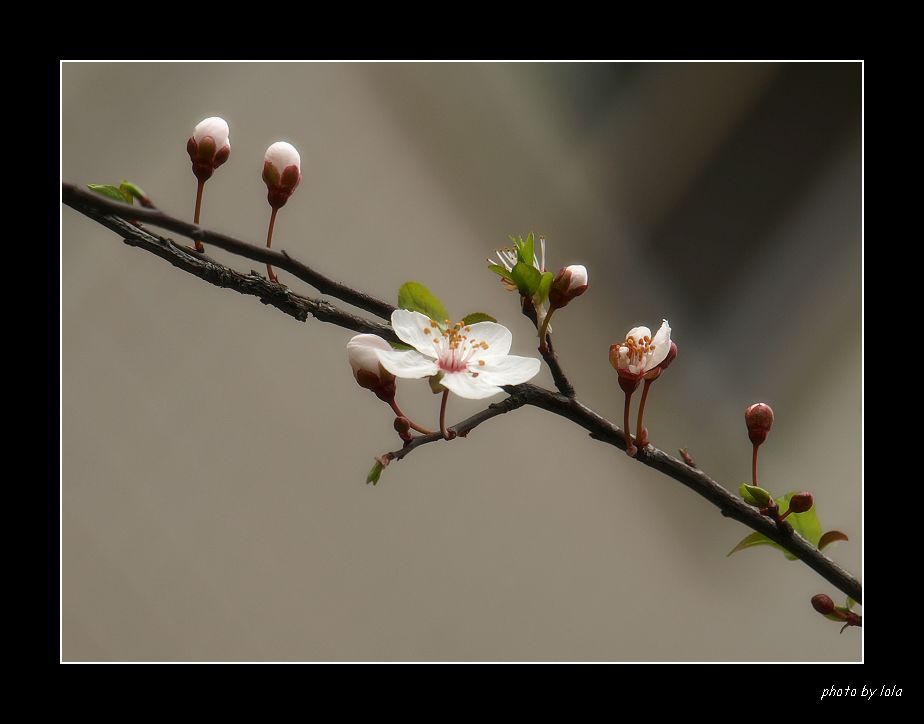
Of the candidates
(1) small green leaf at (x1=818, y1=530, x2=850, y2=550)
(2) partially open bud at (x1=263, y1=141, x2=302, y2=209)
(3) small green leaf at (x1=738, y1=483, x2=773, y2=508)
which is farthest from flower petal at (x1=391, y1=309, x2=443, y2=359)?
(1) small green leaf at (x1=818, y1=530, x2=850, y2=550)

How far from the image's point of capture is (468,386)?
0.42m

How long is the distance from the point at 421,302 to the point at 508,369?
7cm

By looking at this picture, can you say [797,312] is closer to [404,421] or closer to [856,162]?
[856,162]

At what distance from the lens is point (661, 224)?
4.73 feet

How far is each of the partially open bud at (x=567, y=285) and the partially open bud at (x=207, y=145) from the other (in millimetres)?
239

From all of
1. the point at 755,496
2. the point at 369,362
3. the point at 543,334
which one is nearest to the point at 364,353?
the point at 369,362

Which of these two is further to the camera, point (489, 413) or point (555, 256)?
point (555, 256)

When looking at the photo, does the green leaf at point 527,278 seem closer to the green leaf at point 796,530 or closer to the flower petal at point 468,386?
the flower petal at point 468,386

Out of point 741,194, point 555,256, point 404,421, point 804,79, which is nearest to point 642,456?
point 404,421

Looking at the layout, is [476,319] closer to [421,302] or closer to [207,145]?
[421,302]

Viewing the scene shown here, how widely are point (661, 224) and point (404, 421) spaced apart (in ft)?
3.70

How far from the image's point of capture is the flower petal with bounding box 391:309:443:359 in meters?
0.43

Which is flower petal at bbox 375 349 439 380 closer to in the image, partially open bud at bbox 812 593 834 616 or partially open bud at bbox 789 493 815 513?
partially open bud at bbox 789 493 815 513

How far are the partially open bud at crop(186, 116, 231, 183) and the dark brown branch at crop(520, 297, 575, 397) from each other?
226mm
